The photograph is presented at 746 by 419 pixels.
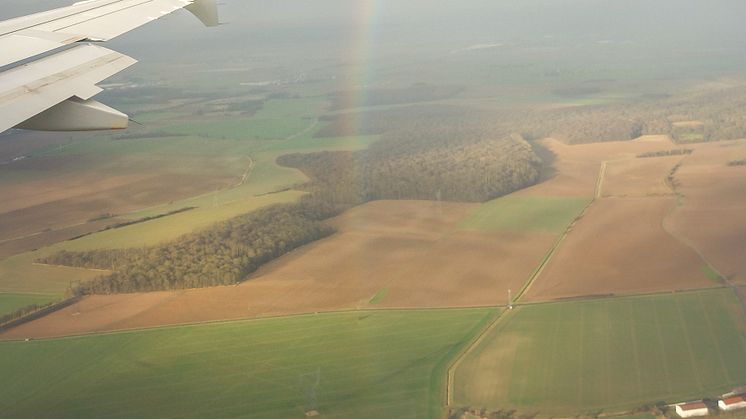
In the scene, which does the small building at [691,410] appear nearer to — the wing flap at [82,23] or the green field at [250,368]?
the green field at [250,368]

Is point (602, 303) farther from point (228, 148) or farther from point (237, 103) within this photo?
point (237, 103)

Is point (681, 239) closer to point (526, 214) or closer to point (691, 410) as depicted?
point (526, 214)

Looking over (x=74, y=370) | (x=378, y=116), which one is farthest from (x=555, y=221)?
(x=378, y=116)

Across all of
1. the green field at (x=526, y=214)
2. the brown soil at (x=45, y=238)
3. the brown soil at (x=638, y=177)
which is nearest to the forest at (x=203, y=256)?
the brown soil at (x=45, y=238)

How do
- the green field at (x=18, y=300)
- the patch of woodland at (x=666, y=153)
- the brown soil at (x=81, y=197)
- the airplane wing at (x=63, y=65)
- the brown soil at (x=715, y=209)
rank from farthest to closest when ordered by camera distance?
the patch of woodland at (x=666, y=153), the brown soil at (x=81, y=197), the brown soil at (x=715, y=209), the green field at (x=18, y=300), the airplane wing at (x=63, y=65)

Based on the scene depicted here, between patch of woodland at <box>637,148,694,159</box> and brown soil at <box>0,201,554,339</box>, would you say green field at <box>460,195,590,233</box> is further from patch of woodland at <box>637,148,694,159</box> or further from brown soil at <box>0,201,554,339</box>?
patch of woodland at <box>637,148,694,159</box>

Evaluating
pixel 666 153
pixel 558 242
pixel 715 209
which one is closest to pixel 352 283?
pixel 558 242
